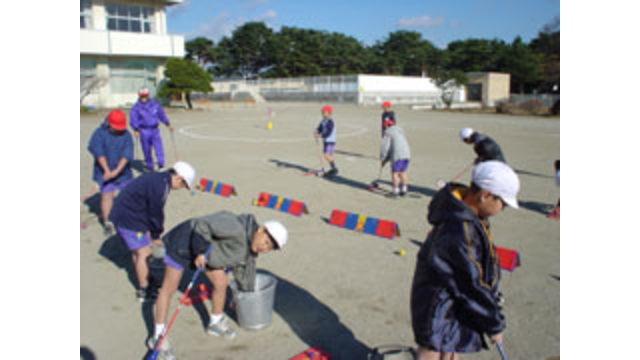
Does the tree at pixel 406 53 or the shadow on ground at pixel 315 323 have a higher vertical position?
the tree at pixel 406 53

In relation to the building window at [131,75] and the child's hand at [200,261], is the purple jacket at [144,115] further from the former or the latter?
the building window at [131,75]

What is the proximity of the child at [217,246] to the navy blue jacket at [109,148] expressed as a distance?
3.38 metres

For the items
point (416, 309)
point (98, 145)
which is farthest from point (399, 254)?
point (98, 145)

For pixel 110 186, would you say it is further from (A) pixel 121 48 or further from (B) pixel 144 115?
(A) pixel 121 48

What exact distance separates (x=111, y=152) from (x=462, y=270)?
234 inches

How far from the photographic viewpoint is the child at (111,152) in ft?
21.9

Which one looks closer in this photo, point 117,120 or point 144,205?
point 144,205

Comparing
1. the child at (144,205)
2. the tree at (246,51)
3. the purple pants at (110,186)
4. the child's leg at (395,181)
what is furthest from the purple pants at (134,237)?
the tree at (246,51)

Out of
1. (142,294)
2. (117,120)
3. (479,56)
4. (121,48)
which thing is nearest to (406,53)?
(479,56)

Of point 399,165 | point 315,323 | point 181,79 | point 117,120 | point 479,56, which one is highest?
point 479,56

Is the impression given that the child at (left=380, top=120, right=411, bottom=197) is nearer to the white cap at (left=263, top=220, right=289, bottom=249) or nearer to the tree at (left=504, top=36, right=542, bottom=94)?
the white cap at (left=263, top=220, right=289, bottom=249)

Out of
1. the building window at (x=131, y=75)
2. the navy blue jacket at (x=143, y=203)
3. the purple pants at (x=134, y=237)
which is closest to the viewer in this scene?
the navy blue jacket at (x=143, y=203)

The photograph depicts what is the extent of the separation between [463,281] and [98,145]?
6.03 meters

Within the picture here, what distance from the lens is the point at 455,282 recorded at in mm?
2662
